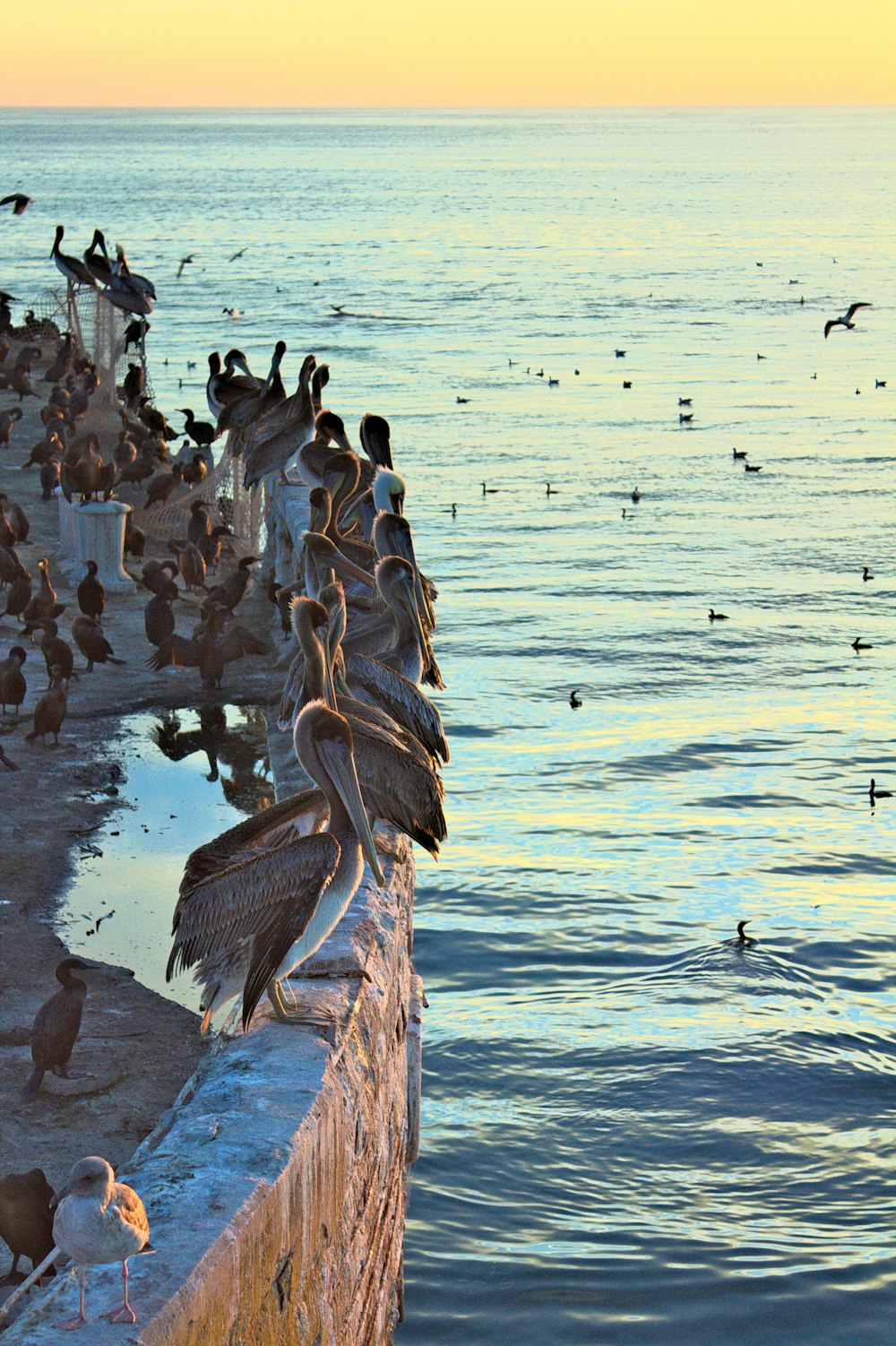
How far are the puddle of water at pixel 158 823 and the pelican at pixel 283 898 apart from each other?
313cm

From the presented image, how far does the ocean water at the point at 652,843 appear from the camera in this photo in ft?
26.6

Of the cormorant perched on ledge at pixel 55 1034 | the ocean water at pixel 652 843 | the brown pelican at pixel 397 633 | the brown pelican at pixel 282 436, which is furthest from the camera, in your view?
the brown pelican at pixel 282 436

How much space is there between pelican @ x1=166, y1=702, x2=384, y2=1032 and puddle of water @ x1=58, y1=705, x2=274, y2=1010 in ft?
10.3

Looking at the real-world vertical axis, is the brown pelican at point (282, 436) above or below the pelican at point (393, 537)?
above

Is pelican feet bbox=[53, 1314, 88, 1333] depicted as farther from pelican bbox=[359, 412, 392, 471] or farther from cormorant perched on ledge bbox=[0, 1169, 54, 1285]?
pelican bbox=[359, 412, 392, 471]

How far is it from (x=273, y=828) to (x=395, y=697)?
233 cm

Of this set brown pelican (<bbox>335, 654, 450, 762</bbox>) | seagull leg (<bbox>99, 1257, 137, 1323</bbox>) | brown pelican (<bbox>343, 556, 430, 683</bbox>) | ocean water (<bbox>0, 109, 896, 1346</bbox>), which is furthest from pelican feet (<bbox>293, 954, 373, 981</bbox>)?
brown pelican (<bbox>343, 556, 430, 683</bbox>)

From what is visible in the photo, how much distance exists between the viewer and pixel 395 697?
8.56 meters

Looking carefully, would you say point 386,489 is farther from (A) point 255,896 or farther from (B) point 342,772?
(A) point 255,896

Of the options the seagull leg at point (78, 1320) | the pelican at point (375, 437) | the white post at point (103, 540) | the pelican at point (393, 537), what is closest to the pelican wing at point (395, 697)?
the pelican at point (393, 537)

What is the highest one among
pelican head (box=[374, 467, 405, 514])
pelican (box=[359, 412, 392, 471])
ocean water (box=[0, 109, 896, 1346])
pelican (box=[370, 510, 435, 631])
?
pelican (box=[359, 412, 392, 471])

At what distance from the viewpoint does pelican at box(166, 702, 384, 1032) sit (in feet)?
17.5

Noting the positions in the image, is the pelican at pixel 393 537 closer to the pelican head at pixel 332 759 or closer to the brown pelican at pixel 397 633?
the brown pelican at pixel 397 633

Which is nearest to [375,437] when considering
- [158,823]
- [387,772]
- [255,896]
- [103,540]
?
[158,823]
